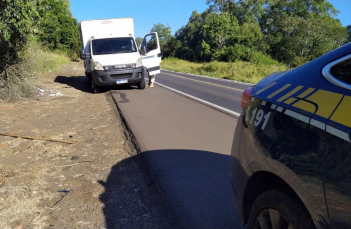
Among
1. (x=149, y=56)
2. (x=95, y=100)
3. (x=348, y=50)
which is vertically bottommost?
(x=95, y=100)

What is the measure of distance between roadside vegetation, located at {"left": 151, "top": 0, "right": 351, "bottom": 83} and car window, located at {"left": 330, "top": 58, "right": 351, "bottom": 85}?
29449 mm

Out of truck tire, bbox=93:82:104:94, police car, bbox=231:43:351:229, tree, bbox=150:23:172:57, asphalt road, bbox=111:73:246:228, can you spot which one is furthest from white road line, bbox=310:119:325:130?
tree, bbox=150:23:172:57

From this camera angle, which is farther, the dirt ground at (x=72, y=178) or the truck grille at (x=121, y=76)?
the truck grille at (x=121, y=76)

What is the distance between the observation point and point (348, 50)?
7.13ft

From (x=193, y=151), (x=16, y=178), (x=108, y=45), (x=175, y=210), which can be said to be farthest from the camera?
(x=108, y=45)

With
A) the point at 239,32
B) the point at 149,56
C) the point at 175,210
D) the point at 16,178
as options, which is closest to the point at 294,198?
the point at 175,210

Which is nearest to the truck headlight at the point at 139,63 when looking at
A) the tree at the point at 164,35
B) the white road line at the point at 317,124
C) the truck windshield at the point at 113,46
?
the truck windshield at the point at 113,46

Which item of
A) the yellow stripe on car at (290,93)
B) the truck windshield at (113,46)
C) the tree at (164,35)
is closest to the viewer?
the yellow stripe on car at (290,93)

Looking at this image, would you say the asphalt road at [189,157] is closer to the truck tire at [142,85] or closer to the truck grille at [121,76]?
the truck grille at [121,76]

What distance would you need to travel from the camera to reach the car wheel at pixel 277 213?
2.03 meters

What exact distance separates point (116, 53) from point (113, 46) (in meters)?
0.53

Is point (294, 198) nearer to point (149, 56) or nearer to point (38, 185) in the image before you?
point (38, 185)

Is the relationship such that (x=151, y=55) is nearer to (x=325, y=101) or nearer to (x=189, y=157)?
(x=189, y=157)

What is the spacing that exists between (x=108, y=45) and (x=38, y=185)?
10.4 m
